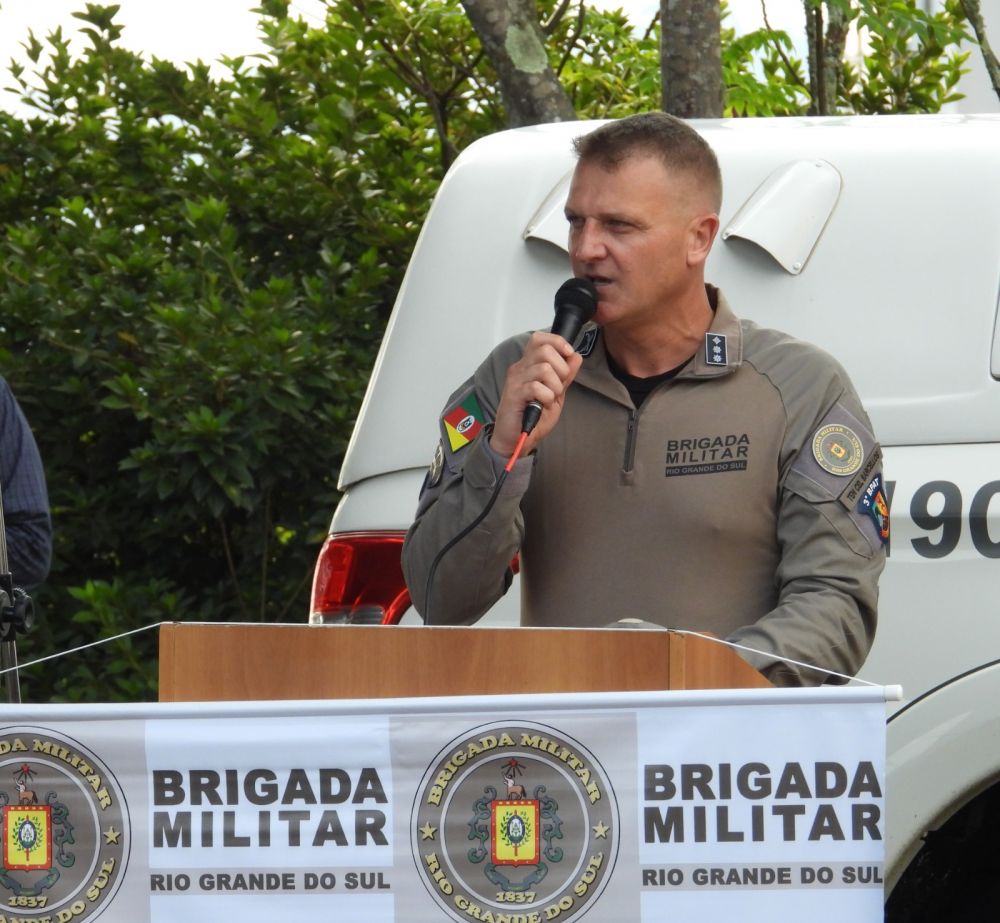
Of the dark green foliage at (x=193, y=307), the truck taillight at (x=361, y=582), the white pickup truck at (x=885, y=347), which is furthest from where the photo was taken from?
the dark green foliage at (x=193, y=307)

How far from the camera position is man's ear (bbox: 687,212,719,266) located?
2662 millimetres

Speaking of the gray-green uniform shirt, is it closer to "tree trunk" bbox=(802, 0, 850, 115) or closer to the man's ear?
the man's ear

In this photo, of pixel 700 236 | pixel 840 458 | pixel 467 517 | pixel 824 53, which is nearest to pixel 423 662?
pixel 467 517

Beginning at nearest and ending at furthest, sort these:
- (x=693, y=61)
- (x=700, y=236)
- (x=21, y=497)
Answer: (x=700, y=236) → (x=21, y=497) → (x=693, y=61)

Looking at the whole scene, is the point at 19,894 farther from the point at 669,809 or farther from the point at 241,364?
the point at 241,364

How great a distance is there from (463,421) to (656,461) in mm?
324

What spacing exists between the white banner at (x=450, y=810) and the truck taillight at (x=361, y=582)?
3.77 feet

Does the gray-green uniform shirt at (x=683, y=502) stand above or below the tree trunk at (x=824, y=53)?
below

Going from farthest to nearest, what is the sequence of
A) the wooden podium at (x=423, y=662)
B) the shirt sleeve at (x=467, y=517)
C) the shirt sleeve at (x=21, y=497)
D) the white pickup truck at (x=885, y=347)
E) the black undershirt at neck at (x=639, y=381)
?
the shirt sleeve at (x=21, y=497), the white pickup truck at (x=885, y=347), the black undershirt at neck at (x=639, y=381), the shirt sleeve at (x=467, y=517), the wooden podium at (x=423, y=662)

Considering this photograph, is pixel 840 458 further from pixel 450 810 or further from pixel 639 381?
pixel 450 810

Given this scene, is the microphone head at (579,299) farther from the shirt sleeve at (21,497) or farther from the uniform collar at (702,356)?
the shirt sleeve at (21,497)

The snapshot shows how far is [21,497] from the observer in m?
3.83

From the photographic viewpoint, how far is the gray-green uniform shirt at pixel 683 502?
2.45m

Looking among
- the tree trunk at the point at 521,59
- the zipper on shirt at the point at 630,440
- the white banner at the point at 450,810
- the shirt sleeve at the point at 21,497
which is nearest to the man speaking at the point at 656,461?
the zipper on shirt at the point at 630,440
